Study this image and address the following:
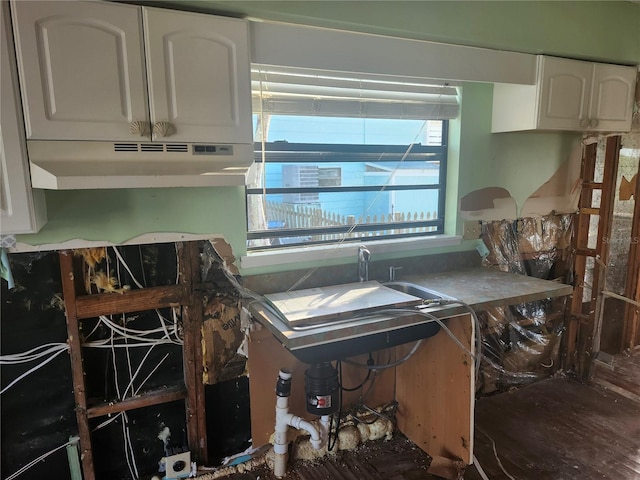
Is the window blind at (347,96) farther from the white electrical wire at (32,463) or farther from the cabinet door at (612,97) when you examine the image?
the white electrical wire at (32,463)

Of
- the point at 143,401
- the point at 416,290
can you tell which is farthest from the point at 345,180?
the point at 143,401

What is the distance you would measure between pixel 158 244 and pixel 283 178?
676 mm

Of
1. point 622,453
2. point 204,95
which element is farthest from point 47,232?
point 622,453

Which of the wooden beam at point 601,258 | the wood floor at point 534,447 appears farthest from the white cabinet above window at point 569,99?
the wood floor at point 534,447

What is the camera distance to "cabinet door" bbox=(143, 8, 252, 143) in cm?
159

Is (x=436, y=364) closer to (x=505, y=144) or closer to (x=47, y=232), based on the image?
(x=505, y=144)

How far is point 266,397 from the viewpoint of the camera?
7.49 feet

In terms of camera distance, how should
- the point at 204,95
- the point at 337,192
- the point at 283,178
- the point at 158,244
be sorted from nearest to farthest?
the point at 204,95 < the point at 158,244 < the point at 283,178 < the point at 337,192

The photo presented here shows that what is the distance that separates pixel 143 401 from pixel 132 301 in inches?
18.6

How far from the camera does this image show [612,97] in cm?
262

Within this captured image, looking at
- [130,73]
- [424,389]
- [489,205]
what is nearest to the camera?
[130,73]

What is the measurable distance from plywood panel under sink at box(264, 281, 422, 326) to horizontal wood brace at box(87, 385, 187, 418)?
2.02ft

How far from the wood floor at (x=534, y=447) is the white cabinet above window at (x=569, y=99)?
5.45 feet

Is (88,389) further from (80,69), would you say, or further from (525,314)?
(525,314)
